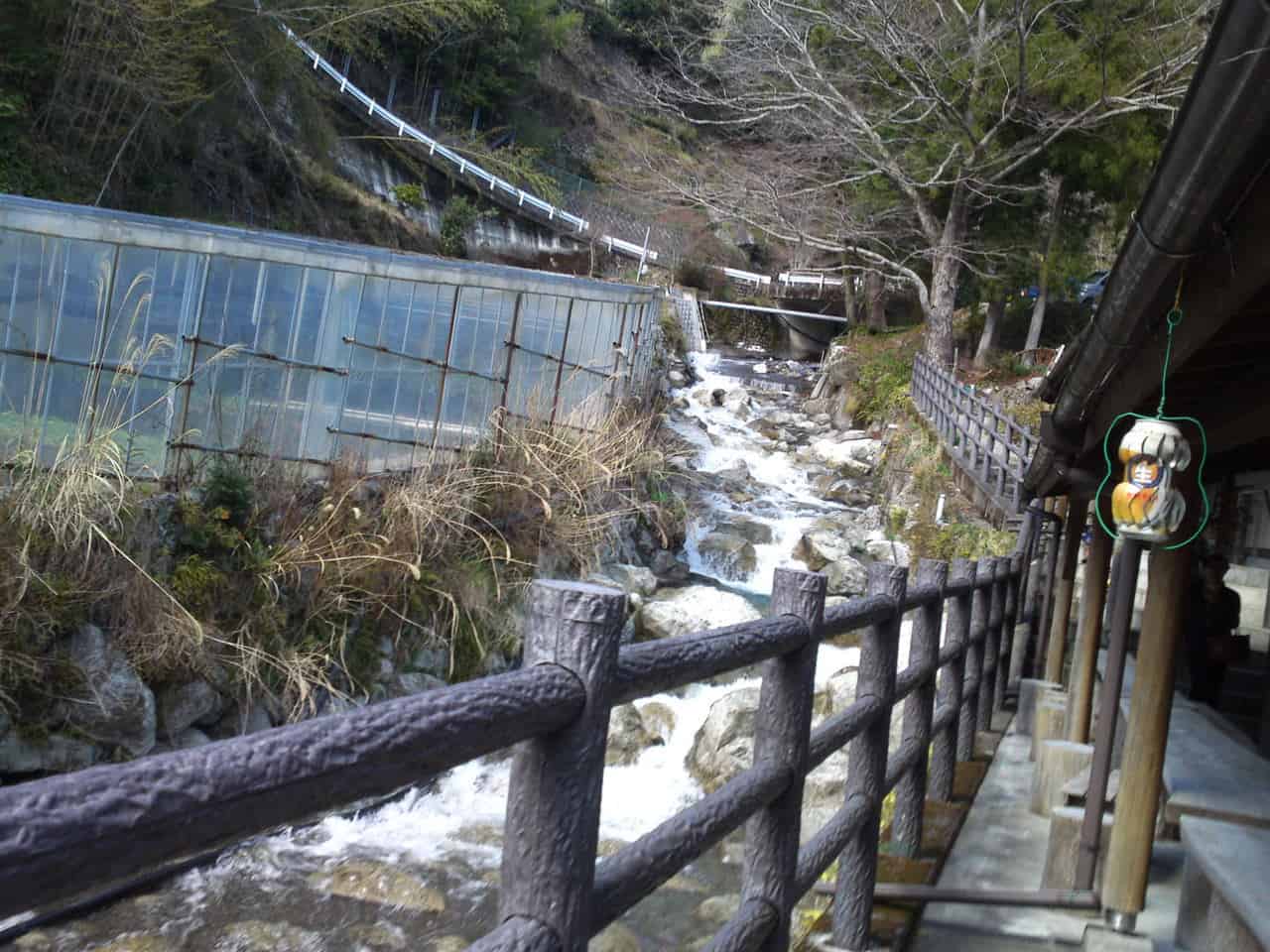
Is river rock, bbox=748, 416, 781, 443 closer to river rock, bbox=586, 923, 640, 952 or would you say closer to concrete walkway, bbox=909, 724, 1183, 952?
river rock, bbox=586, 923, 640, 952

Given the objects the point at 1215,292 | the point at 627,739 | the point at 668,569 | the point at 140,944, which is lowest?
the point at 140,944

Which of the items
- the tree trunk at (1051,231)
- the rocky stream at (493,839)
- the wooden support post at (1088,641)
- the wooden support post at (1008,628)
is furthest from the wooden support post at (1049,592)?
the tree trunk at (1051,231)

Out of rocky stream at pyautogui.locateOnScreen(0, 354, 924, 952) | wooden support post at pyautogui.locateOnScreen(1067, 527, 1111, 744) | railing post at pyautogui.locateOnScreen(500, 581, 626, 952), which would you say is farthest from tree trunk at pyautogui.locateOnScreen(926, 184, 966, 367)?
railing post at pyautogui.locateOnScreen(500, 581, 626, 952)

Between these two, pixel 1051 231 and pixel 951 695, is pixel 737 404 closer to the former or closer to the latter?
pixel 1051 231

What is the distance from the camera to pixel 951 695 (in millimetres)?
5207

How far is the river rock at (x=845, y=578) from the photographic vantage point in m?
13.2

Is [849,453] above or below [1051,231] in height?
below

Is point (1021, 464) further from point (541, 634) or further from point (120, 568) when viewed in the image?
point (541, 634)

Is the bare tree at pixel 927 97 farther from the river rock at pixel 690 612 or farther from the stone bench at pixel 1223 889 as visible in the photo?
the stone bench at pixel 1223 889

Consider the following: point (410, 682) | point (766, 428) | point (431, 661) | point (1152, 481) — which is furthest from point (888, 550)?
point (1152, 481)

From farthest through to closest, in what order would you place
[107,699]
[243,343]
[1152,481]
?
[243,343] < [107,699] < [1152,481]

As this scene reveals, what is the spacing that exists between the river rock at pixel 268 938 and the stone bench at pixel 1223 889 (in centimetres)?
428

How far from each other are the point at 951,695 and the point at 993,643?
6.68 ft

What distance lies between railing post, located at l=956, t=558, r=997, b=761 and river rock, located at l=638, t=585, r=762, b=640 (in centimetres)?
478
